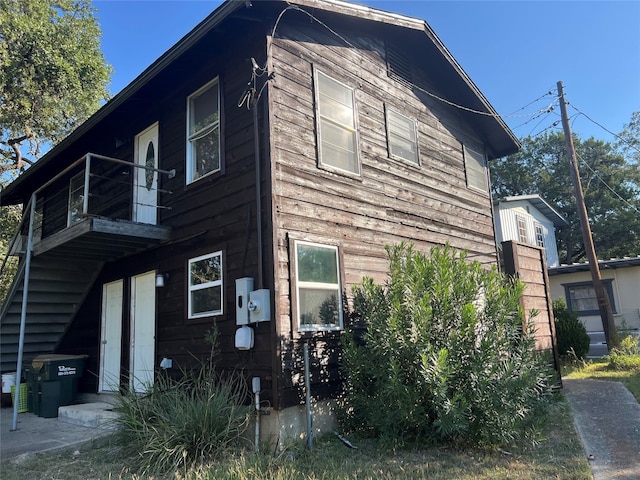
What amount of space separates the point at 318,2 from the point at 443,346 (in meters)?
5.07

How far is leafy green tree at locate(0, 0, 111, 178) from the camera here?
15984mm

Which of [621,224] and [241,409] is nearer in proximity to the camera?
[241,409]

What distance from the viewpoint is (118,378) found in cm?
830

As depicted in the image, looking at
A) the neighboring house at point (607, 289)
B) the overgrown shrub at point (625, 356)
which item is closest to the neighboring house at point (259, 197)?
the overgrown shrub at point (625, 356)

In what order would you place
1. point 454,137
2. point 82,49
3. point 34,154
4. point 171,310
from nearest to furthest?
point 171,310, point 454,137, point 82,49, point 34,154

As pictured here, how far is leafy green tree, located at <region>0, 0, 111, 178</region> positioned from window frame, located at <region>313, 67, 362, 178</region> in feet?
44.7

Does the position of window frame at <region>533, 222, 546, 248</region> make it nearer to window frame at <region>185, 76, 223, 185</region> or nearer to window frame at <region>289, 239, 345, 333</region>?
window frame at <region>289, 239, 345, 333</region>

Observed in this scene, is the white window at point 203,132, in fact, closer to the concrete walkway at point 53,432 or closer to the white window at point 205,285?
the white window at point 205,285

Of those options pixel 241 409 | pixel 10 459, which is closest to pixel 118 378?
pixel 10 459

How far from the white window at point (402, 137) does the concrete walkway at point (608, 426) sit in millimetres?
4908

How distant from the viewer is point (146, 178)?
838 centimetres

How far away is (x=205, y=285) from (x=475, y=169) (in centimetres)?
701

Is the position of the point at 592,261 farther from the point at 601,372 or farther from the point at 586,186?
the point at 586,186

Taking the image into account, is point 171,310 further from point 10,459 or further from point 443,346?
point 443,346
